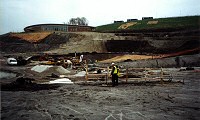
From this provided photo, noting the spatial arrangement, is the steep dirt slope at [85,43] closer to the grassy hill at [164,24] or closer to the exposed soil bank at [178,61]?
the grassy hill at [164,24]

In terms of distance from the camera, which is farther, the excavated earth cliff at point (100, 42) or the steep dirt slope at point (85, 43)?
the steep dirt slope at point (85, 43)

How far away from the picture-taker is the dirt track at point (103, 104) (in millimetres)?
10320

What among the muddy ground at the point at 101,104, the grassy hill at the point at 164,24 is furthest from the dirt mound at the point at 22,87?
the grassy hill at the point at 164,24

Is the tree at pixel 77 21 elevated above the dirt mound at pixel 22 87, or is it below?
above

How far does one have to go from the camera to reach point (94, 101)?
13.1m

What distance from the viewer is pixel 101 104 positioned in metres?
12.4

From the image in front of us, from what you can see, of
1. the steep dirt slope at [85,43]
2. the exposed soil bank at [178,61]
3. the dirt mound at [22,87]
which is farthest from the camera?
the steep dirt slope at [85,43]

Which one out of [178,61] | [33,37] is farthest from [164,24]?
[33,37]

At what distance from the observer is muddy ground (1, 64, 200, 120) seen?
406 inches

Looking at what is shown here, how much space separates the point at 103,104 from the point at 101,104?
3.7 inches

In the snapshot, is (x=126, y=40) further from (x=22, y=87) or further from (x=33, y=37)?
(x=22, y=87)

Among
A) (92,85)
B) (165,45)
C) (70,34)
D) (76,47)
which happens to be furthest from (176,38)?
(92,85)

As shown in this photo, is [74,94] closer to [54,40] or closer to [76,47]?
[76,47]

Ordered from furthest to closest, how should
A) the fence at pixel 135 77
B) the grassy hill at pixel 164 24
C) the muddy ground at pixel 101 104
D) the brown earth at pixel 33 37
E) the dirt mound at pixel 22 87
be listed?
1. the brown earth at pixel 33 37
2. the grassy hill at pixel 164 24
3. the fence at pixel 135 77
4. the dirt mound at pixel 22 87
5. the muddy ground at pixel 101 104
